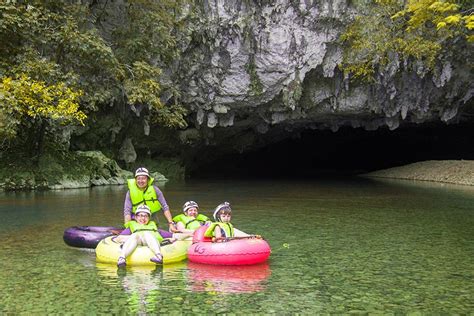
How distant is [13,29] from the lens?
17.6 m

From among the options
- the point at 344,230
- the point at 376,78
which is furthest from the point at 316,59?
the point at 344,230

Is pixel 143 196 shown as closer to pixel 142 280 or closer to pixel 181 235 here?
pixel 181 235

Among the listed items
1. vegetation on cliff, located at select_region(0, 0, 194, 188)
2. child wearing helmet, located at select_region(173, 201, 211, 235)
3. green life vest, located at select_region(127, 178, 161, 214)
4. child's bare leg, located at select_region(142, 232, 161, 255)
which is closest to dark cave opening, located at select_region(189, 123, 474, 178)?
vegetation on cliff, located at select_region(0, 0, 194, 188)

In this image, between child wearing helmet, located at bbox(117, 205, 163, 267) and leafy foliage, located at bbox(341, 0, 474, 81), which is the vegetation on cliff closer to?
leafy foliage, located at bbox(341, 0, 474, 81)

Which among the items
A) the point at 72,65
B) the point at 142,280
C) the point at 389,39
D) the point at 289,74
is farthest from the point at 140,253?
the point at 389,39

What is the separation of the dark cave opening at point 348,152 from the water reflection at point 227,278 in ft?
91.1

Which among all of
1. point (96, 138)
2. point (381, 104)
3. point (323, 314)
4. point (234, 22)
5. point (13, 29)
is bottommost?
point (323, 314)

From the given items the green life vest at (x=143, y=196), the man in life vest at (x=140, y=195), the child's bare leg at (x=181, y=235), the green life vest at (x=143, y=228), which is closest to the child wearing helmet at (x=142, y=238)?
the green life vest at (x=143, y=228)

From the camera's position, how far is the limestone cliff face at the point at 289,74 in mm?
22797

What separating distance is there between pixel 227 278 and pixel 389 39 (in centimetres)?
1841

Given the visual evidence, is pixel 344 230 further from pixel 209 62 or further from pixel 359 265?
pixel 209 62

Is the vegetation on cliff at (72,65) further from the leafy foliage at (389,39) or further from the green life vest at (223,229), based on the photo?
the green life vest at (223,229)

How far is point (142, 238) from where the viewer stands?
313 inches

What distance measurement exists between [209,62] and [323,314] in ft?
64.8
